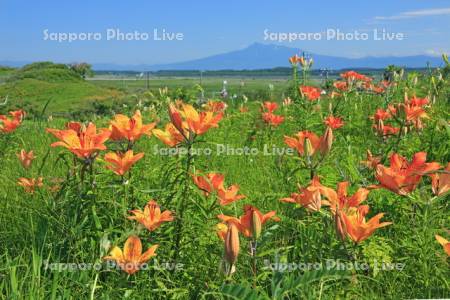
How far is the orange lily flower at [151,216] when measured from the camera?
1980 millimetres

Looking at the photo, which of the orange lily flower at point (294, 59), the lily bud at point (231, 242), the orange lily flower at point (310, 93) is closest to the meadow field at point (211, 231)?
the lily bud at point (231, 242)

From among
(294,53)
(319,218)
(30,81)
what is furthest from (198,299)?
(30,81)

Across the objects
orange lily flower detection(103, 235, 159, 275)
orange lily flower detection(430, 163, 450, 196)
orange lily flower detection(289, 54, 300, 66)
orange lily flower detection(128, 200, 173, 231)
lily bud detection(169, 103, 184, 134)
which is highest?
orange lily flower detection(289, 54, 300, 66)

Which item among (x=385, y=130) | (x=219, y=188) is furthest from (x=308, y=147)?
(x=385, y=130)

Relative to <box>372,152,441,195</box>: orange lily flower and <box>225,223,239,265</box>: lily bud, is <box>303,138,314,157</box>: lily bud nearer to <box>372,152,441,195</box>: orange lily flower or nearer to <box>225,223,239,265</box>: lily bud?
<box>372,152,441,195</box>: orange lily flower

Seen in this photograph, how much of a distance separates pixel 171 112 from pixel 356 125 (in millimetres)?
2822

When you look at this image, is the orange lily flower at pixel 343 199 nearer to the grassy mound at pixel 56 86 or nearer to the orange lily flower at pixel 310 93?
the orange lily flower at pixel 310 93

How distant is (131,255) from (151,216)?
180mm

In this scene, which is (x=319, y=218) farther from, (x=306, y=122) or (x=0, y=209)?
(x=306, y=122)

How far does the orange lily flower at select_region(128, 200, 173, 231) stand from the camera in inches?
78.0

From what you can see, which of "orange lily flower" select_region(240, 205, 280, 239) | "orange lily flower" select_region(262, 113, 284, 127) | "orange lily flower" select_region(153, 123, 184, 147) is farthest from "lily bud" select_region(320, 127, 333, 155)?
"orange lily flower" select_region(262, 113, 284, 127)

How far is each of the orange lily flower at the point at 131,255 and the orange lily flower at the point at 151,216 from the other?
101 mm

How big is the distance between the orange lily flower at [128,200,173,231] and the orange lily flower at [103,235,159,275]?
4.0 inches

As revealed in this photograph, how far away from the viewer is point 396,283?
2084mm
